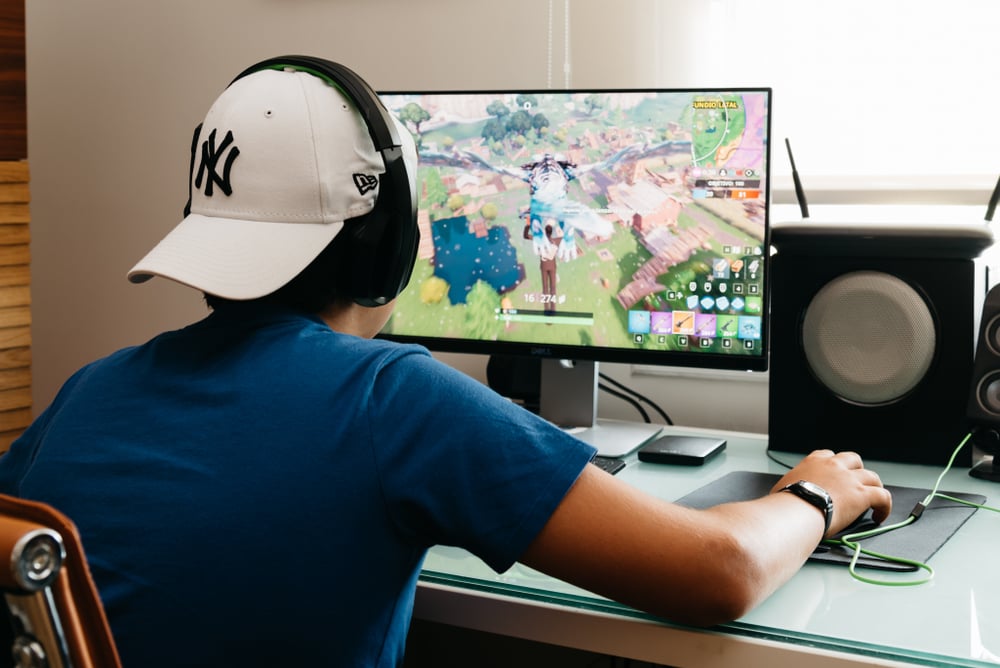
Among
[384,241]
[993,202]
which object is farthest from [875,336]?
[384,241]

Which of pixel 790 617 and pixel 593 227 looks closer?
pixel 790 617

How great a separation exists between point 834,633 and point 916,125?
3.17ft

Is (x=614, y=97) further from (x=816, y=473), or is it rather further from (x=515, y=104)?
(x=816, y=473)

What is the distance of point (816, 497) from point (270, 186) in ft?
1.92

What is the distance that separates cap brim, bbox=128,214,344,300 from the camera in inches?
32.4

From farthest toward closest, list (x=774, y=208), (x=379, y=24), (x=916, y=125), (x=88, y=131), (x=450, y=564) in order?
(x=88, y=131), (x=379, y=24), (x=774, y=208), (x=916, y=125), (x=450, y=564)

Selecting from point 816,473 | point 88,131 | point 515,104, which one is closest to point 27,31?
point 88,131

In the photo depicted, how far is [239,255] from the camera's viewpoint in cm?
84

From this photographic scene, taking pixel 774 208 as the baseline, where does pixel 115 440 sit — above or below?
below

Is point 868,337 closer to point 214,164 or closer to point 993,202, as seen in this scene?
point 993,202

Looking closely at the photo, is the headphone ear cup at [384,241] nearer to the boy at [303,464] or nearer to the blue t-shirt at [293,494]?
the boy at [303,464]

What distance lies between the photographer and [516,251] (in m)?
1.48

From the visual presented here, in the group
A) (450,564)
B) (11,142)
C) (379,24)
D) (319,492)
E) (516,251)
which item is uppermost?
(379,24)

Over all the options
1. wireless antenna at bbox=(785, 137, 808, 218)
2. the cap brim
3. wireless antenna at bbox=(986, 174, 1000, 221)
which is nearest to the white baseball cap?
the cap brim
